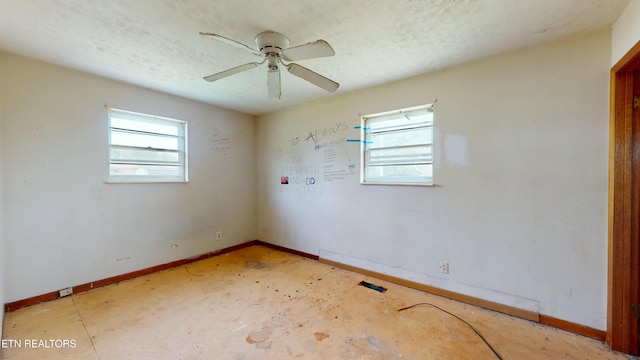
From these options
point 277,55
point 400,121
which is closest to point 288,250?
point 400,121

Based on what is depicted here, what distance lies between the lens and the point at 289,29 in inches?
71.4

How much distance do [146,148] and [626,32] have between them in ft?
14.8

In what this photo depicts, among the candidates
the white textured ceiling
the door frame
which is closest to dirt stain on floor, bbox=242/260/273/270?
the white textured ceiling

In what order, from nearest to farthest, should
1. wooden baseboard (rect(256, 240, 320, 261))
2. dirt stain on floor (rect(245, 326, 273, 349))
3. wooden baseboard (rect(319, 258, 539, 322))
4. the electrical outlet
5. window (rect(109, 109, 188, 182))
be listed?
dirt stain on floor (rect(245, 326, 273, 349)), wooden baseboard (rect(319, 258, 539, 322)), the electrical outlet, window (rect(109, 109, 188, 182)), wooden baseboard (rect(256, 240, 320, 261))

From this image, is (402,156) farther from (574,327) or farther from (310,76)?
(574,327)

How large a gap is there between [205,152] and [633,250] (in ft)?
14.6

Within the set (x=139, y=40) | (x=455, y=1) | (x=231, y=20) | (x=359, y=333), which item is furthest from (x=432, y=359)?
(x=139, y=40)

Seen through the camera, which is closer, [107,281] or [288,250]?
[107,281]

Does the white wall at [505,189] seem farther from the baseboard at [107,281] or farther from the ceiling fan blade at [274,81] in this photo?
the baseboard at [107,281]

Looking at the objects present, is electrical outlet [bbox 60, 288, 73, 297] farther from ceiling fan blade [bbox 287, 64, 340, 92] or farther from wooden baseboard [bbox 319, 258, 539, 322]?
ceiling fan blade [bbox 287, 64, 340, 92]

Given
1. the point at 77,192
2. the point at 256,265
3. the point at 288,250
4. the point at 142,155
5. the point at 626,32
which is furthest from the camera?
the point at 288,250

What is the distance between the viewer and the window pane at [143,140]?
9.40 ft

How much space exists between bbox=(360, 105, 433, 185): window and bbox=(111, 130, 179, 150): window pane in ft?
8.51

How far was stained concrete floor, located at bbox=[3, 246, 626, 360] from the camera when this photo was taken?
1.73 meters
